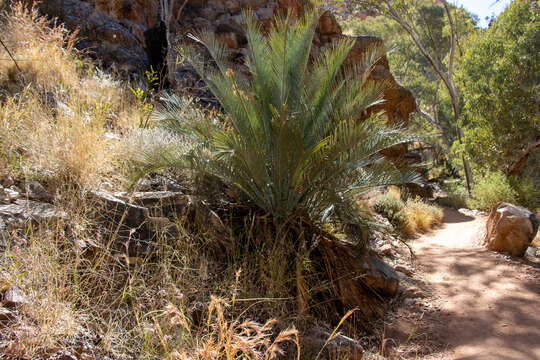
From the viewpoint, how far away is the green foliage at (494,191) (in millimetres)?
10094

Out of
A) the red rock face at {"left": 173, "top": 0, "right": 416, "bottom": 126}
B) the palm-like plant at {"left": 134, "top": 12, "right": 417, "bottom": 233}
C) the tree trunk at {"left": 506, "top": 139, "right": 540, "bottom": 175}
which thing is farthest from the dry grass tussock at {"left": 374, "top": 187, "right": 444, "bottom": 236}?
the palm-like plant at {"left": 134, "top": 12, "right": 417, "bottom": 233}

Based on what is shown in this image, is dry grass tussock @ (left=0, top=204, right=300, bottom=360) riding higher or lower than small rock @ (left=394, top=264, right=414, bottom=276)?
higher

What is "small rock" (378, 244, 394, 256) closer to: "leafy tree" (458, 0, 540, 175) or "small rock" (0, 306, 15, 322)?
"small rock" (0, 306, 15, 322)

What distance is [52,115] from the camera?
13.8 ft

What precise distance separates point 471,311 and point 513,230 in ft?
7.55

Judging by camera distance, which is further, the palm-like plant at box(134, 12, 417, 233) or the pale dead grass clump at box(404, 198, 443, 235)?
the pale dead grass clump at box(404, 198, 443, 235)

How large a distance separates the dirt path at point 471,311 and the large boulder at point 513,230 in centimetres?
19

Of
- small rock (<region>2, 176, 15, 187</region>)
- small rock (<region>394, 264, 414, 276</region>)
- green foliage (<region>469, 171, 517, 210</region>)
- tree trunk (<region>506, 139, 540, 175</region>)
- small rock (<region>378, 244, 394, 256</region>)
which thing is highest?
tree trunk (<region>506, 139, 540, 175</region>)

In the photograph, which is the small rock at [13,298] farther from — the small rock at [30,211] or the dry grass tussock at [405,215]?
the dry grass tussock at [405,215]

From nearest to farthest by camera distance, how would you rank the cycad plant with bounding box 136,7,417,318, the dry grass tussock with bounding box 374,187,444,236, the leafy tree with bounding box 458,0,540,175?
1. the cycad plant with bounding box 136,7,417,318
2. the dry grass tussock with bounding box 374,187,444,236
3. the leafy tree with bounding box 458,0,540,175

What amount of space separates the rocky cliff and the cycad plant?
2.14 metres

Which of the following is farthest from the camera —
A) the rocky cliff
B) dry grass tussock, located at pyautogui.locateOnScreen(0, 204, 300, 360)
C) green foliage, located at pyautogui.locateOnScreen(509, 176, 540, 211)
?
green foliage, located at pyautogui.locateOnScreen(509, 176, 540, 211)

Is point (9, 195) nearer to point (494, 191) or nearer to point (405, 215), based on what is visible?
point (405, 215)

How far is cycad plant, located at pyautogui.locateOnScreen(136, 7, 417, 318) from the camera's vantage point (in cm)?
338
